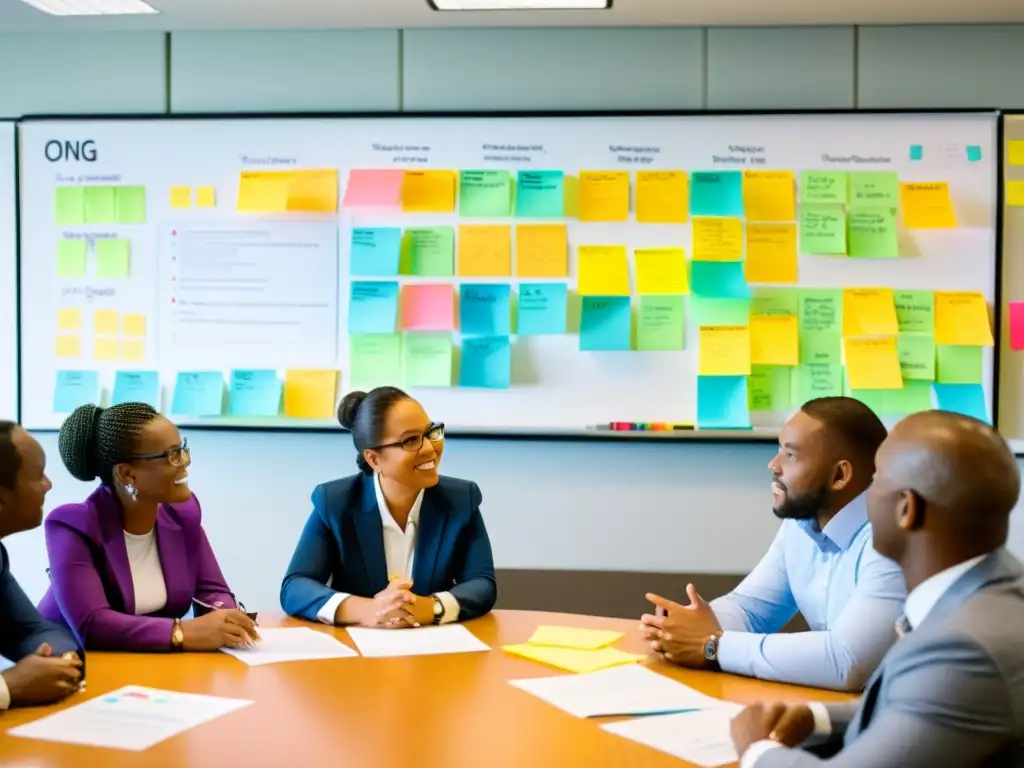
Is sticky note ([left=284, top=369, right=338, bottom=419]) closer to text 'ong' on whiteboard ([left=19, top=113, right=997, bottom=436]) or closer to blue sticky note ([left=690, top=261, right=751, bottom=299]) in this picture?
text 'ong' on whiteboard ([left=19, top=113, right=997, bottom=436])

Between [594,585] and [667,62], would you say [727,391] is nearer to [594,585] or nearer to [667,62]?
[594,585]

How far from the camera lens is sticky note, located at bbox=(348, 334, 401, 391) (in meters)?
3.42

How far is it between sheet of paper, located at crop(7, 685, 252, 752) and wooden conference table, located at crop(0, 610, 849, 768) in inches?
0.9

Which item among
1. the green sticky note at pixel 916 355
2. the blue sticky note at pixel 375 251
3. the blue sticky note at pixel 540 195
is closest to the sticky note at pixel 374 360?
the blue sticky note at pixel 375 251

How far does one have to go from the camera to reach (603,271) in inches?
132

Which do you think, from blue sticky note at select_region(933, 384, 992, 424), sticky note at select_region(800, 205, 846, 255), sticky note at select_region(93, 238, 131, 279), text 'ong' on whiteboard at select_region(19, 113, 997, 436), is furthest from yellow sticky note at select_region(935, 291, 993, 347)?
sticky note at select_region(93, 238, 131, 279)

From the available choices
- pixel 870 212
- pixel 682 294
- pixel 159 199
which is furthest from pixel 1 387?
pixel 870 212

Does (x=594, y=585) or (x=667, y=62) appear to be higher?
(x=667, y=62)

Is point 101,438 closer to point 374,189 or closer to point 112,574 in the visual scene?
point 112,574

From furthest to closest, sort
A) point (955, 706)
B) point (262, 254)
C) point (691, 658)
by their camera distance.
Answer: point (262, 254) < point (691, 658) < point (955, 706)

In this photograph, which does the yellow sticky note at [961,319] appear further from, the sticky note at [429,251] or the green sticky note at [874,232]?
the sticky note at [429,251]

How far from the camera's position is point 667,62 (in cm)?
335

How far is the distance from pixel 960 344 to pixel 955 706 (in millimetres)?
2364

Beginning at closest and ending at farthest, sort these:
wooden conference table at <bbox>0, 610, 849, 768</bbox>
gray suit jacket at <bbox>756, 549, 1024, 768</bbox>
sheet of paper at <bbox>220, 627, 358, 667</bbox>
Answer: gray suit jacket at <bbox>756, 549, 1024, 768</bbox> < wooden conference table at <bbox>0, 610, 849, 768</bbox> < sheet of paper at <bbox>220, 627, 358, 667</bbox>
